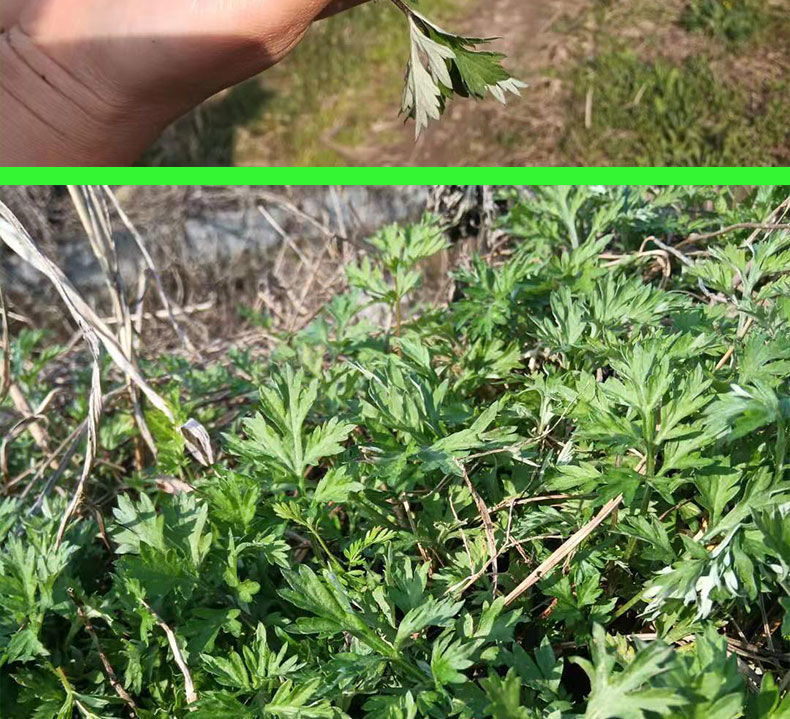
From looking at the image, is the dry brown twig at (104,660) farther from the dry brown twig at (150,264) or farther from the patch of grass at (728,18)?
the patch of grass at (728,18)

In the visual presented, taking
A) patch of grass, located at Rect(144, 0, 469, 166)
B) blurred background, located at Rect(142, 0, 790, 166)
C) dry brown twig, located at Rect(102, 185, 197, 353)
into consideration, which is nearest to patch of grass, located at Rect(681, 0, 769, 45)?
blurred background, located at Rect(142, 0, 790, 166)

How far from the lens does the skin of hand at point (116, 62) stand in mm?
2174

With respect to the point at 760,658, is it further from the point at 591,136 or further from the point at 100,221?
the point at 591,136

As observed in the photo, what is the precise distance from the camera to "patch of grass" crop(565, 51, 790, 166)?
457 cm

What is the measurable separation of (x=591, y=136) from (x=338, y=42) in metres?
1.79

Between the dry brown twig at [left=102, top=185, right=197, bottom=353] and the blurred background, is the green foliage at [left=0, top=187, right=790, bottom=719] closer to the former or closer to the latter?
the dry brown twig at [left=102, top=185, right=197, bottom=353]

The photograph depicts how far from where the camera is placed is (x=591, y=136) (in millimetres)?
4824

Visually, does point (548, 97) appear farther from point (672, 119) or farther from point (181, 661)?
point (181, 661)

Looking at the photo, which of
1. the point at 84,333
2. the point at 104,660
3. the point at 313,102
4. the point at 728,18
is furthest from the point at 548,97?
the point at 104,660

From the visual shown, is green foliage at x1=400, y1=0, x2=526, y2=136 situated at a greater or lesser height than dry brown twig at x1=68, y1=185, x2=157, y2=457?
greater

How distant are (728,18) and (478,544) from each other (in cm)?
461

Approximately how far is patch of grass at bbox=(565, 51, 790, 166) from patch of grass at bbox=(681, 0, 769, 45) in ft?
1.00

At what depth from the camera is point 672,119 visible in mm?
4699

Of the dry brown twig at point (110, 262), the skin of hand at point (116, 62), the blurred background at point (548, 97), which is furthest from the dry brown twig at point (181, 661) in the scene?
the blurred background at point (548, 97)
